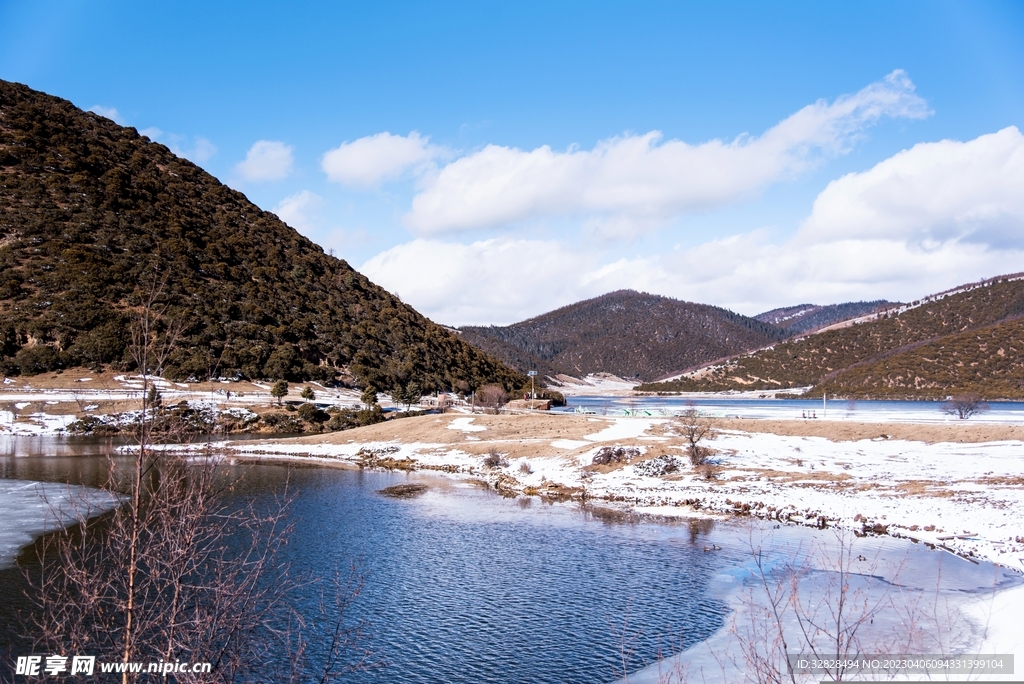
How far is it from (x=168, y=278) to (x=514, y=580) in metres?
69.3

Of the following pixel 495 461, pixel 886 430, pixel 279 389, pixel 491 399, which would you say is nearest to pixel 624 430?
pixel 495 461

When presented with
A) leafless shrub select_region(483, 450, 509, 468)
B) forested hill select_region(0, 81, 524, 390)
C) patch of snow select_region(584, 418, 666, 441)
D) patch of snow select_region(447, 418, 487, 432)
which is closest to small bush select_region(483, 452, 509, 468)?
leafless shrub select_region(483, 450, 509, 468)

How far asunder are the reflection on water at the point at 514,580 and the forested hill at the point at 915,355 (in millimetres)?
87266

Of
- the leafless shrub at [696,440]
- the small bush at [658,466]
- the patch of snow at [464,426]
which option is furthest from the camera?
the patch of snow at [464,426]

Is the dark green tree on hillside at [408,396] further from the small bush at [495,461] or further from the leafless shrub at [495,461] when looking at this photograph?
the small bush at [495,461]

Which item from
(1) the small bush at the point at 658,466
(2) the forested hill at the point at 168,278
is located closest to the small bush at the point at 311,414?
(2) the forested hill at the point at 168,278

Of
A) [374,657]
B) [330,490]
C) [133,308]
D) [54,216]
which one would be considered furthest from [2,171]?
[374,657]

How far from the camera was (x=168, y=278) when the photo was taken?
76.5 m

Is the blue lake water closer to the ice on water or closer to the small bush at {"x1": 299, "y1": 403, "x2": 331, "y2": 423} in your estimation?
the small bush at {"x1": 299, "y1": 403, "x2": 331, "y2": 423}

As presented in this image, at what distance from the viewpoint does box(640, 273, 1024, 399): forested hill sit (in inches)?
4596

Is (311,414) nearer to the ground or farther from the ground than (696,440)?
farther from the ground

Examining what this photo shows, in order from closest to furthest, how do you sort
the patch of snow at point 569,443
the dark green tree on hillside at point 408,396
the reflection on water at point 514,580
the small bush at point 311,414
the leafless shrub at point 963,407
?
the reflection on water at point 514,580 → the patch of snow at point 569,443 → the leafless shrub at point 963,407 → the small bush at point 311,414 → the dark green tree on hillside at point 408,396

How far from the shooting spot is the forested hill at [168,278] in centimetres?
7631

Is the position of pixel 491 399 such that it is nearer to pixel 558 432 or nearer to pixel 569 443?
pixel 558 432
